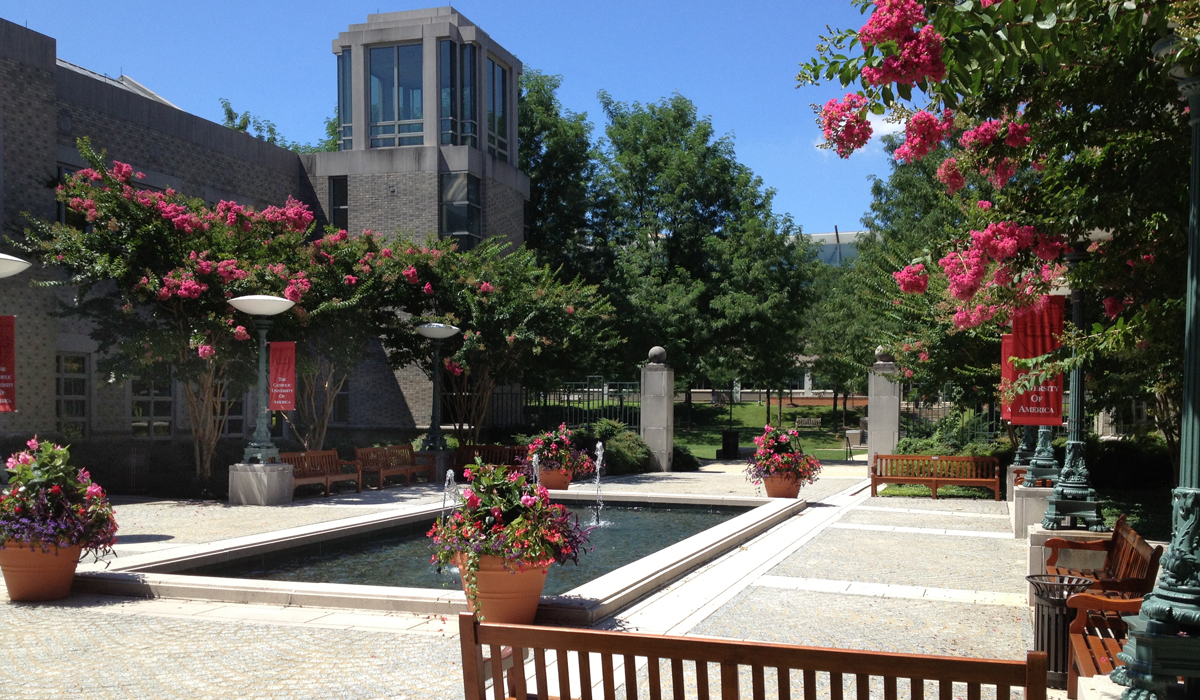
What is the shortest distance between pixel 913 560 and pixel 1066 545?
→ 285cm

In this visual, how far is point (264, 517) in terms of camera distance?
1400 centimetres

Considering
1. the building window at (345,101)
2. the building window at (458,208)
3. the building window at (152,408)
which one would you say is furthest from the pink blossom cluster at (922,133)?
the building window at (345,101)

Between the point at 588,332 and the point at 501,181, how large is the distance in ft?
28.8

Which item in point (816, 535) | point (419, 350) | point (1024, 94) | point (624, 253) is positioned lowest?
point (816, 535)

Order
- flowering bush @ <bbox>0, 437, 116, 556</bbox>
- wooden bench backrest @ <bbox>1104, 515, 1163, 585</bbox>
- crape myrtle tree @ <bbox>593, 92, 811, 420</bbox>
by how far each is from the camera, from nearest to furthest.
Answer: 1. wooden bench backrest @ <bbox>1104, 515, 1163, 585</bbox>
2. flowering bush @ <bbox>0, 437, 116, 556</bbox>
3. crape myrtle tree @ <bbox>593, 92, 811, 420</bbox>

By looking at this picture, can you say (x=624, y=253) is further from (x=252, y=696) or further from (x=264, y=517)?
(x=252, y=696)

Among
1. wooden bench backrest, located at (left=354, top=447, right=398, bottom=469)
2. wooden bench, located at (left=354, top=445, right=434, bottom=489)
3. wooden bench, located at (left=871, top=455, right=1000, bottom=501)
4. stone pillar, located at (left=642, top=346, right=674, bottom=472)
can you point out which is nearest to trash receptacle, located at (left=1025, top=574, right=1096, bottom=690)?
wooden bench, located at (left=871, top=455, right=1000, bottom=501)

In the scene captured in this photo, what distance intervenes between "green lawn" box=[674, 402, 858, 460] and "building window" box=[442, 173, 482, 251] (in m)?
10.2

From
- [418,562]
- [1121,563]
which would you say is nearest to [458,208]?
[418,562]

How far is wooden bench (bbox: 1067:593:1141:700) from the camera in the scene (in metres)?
5.05

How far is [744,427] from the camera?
49188 mm

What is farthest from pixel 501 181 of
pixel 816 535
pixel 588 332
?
pixel 816 535

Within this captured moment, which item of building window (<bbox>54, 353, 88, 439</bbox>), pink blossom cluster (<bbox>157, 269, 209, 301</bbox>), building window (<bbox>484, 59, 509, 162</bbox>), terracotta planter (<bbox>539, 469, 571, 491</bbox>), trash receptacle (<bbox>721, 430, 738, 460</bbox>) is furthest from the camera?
building window (<bbox>484, 59, 509, 162</bbox>)

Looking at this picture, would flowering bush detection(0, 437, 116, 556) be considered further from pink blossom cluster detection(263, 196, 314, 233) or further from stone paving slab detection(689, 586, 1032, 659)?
pink blossom cluster detection(263, 196, 314, 233)
